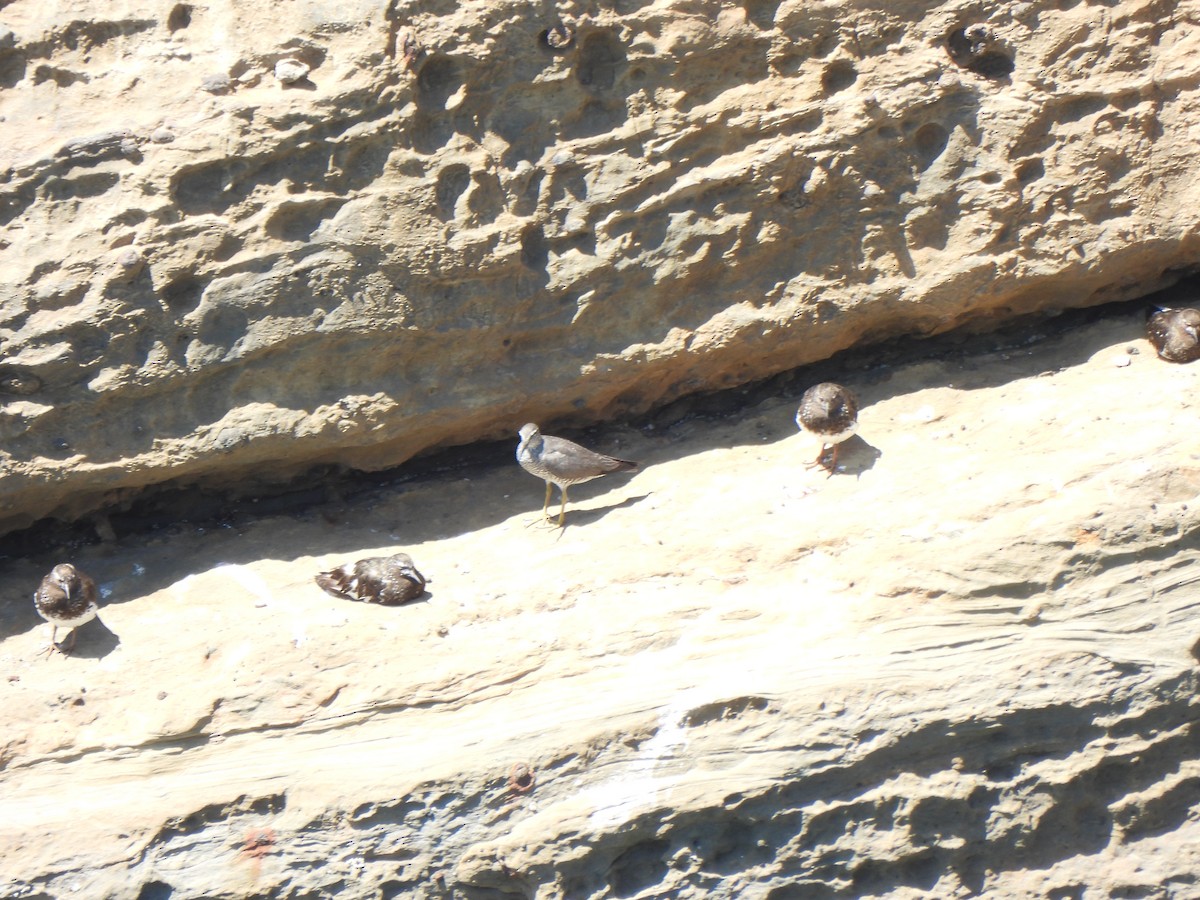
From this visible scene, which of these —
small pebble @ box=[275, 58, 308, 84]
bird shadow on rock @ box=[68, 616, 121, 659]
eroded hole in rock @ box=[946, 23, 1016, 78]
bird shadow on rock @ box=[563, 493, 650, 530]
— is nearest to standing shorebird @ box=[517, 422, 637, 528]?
bird shadow on rock @ box=[563, 493, 650, 530]

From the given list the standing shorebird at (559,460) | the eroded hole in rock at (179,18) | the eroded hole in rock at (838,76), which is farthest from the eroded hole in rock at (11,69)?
the eroded hole in rock at (838,76)

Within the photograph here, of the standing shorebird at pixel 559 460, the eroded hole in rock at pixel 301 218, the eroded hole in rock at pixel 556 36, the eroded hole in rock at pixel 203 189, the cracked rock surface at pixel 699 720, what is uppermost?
the eroded hole in rock at pixel 556 36

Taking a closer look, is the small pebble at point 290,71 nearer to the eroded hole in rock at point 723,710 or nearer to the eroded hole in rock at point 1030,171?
the eroded hole in rock at point 723,710

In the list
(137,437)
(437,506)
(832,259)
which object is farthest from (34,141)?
(832,259)

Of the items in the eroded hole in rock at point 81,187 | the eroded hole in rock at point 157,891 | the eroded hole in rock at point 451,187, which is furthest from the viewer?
the eroded hole in rock at point 451,187

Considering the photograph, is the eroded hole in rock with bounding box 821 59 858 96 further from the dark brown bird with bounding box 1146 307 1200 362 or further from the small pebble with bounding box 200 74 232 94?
the small pebble with bounding box 200 74 232 94

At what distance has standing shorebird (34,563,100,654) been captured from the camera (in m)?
5.94

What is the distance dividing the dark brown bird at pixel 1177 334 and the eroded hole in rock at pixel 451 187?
3.81 metres

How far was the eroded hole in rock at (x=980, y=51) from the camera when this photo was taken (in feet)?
21.5

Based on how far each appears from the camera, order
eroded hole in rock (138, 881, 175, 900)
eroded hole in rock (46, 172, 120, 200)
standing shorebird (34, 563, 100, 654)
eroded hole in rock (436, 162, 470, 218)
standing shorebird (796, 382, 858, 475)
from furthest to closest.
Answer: standing shorebird (796, 382, 858, 475) < eroded hole in rock (436, 162, 470, 218) < eroded hole in rock (46, 172, 120, 200) < standing shorebird (34, 563, 100, 654) < eroded hole in rock (138, 881, 175, 900)

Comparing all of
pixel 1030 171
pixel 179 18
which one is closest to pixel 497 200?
pixel 179 18

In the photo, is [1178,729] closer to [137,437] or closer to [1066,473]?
[1066,473]

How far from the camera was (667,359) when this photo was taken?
686 cm

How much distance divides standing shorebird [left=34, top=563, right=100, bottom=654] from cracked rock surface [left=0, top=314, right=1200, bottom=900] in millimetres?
176
